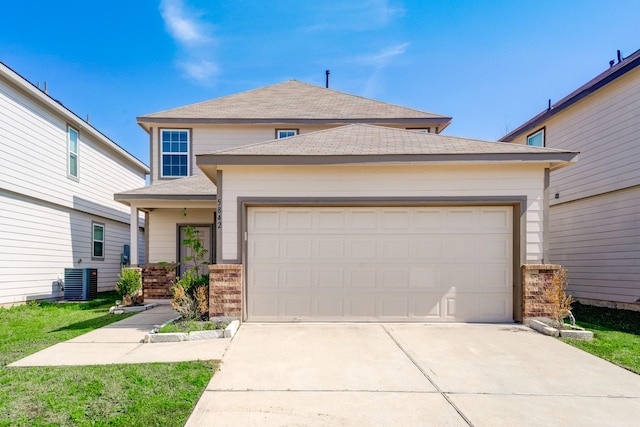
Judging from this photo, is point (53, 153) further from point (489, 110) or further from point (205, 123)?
point (489, 110)

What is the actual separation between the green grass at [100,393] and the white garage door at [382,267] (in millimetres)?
2555

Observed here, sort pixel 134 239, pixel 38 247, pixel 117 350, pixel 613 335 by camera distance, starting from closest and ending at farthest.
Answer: pixel 117 350
pixel 613 335
pixel 134 239
pixel 38 247

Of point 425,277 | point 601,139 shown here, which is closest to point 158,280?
point 425,277

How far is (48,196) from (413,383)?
11.4 meters

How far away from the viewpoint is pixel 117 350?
5.42 meters

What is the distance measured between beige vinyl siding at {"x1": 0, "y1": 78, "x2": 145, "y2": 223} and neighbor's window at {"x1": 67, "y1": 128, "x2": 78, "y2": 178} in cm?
16

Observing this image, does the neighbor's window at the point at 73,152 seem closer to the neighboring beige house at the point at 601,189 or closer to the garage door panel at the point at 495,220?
the garage door panel at the point at 495,220

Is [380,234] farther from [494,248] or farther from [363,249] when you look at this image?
[494,248]

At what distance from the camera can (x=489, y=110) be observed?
81.2ft

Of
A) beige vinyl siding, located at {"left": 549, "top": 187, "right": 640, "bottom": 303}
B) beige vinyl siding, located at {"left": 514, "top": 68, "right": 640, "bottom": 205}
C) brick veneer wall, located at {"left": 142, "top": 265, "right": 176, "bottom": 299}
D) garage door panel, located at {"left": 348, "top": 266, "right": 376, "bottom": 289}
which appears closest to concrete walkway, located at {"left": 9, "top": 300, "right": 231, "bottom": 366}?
garage door panel, located at {"left": 348, "top": 266, "right": 376, "bottom": 289}

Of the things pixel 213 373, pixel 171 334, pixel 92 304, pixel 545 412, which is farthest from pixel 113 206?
pixel 545 412

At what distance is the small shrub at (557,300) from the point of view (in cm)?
644

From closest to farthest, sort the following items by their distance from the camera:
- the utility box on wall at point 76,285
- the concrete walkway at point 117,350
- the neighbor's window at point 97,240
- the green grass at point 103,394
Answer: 1. the green grass at point 103,394
2. the concrete walkway at point 117,350
3. the utility box on wall at point 76,285
4. the neighbor's window at point 97,240

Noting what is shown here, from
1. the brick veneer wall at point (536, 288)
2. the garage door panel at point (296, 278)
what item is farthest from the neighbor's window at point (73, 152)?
the brick veneer wall at point (536, 288)
